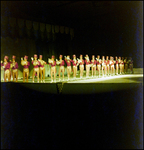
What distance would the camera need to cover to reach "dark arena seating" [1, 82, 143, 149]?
3246 mm

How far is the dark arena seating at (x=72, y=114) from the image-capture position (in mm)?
3246

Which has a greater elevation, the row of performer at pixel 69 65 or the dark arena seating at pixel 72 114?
the row of performer at pixel 69 65

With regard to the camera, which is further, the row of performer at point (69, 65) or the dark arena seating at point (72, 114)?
the row of performer at point (69, 65)

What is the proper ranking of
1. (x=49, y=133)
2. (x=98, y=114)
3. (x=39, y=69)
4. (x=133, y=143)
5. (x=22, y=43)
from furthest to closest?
1. (x=22, y=43)
2. (x=39, y=69)
3. (x=98, y=114)
4. (x=49, y=133)
5. (x=133, y=143)

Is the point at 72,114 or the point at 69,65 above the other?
the point at 69,65

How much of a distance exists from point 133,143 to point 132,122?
0.45 meters

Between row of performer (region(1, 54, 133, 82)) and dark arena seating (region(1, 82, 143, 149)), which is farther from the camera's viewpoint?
row of performer (region(1, 54, 133, 82))

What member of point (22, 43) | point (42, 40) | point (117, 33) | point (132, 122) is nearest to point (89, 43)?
point (117, 33)

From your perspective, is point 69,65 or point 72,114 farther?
point 69,65

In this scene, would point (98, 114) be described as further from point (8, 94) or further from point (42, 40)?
point (42, 40)

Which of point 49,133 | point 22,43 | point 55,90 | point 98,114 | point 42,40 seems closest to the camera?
point 49,133

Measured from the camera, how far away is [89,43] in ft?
36.8

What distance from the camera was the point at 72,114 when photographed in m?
3.76

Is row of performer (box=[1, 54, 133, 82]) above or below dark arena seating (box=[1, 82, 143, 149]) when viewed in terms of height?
above
